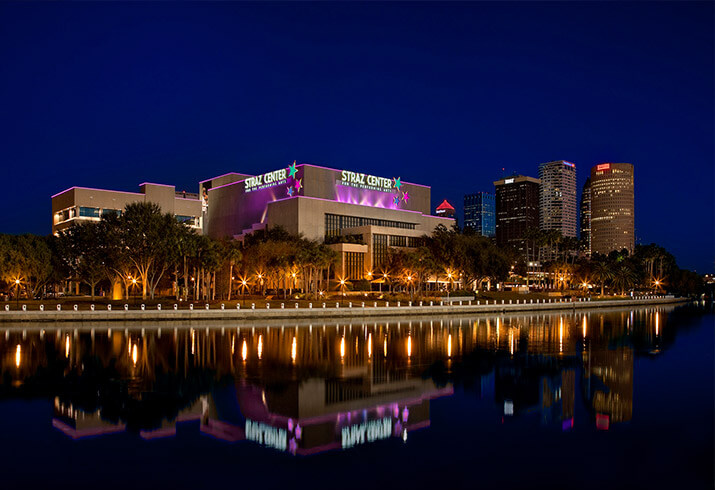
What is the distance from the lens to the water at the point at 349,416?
15703mm

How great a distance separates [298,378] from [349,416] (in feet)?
24.6

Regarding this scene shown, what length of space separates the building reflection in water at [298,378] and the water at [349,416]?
127 mm

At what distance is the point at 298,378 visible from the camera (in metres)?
28.2

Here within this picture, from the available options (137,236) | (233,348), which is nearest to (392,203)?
(137,236)

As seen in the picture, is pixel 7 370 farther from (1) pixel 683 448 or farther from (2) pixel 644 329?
(2) pixel 644 329

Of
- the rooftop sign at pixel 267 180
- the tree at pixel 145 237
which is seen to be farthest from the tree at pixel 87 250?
the rooftop sign at pixel 267 180

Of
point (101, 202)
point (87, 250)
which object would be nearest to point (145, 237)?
point (87, 250)

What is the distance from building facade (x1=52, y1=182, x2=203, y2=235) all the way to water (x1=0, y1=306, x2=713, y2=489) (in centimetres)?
9996

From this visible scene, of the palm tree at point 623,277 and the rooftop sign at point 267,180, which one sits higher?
the rooftop sign at point 267,180

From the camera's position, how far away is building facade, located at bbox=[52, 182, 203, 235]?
438 feet

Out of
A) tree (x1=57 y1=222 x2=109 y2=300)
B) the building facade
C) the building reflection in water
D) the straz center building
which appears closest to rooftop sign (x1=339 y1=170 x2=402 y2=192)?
the straz center building

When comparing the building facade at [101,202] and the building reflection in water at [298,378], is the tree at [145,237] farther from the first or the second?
the building facade at [101,202]

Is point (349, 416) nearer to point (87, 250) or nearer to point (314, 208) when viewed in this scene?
point (87, 250)

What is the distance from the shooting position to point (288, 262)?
90625 millimetres
